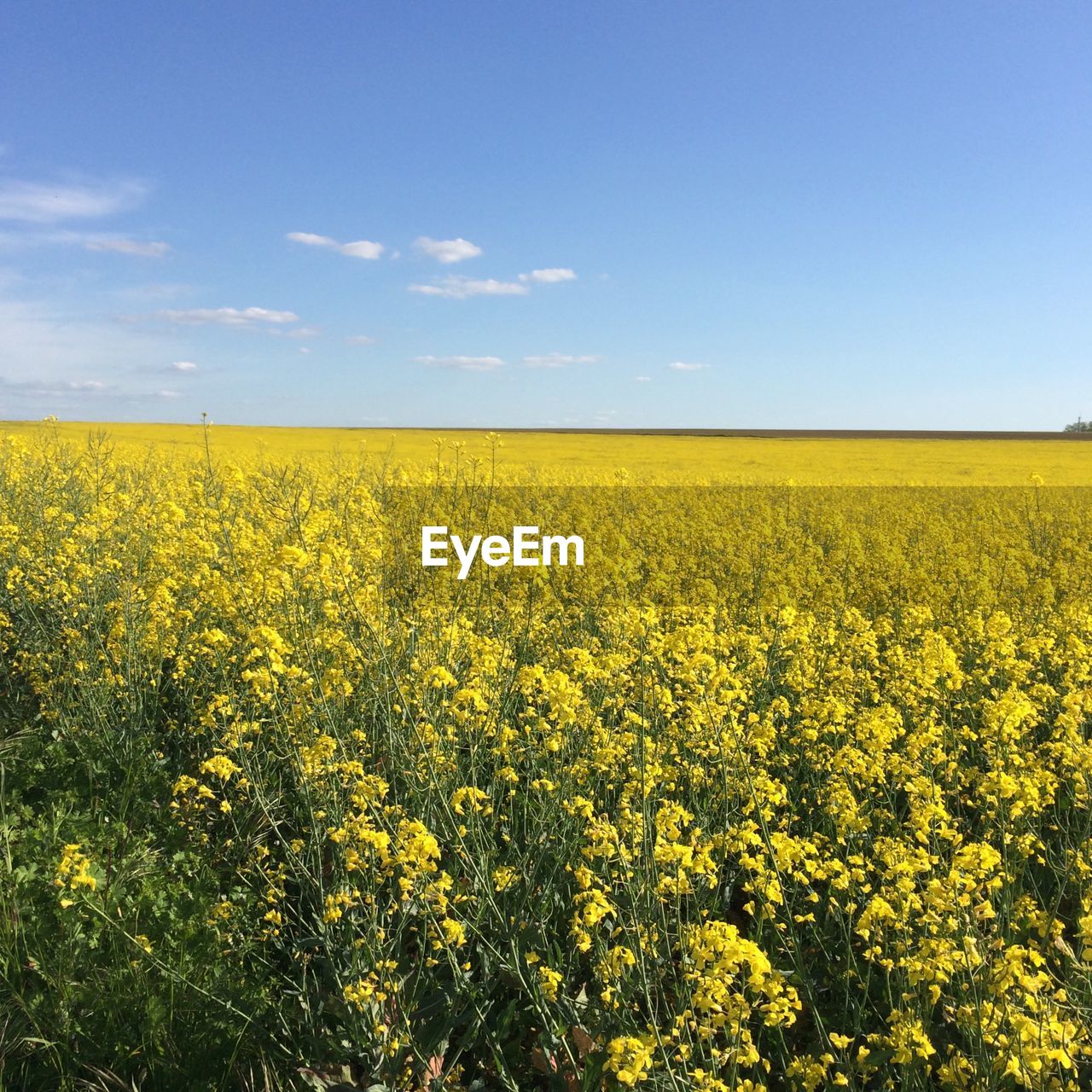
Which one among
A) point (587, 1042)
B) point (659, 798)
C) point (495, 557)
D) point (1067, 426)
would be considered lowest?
point (587, 1042)

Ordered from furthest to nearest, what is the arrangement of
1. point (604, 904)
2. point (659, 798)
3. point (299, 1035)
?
point (659, 798) → point (299, 1035) → point (604, 904)

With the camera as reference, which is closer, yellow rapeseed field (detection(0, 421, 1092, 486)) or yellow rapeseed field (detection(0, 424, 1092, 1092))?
yellow rapeseed field (detection(0, 424, 1092, 1092))

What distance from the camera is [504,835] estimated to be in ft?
10.4

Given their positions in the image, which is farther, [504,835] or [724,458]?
[724,458]

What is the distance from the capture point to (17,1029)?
269cm

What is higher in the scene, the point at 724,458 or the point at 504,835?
the point at 724,458

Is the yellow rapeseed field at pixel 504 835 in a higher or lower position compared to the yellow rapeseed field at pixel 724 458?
lower

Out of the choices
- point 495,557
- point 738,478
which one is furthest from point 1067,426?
point 495,557

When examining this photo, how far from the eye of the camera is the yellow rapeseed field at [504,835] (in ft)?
7.93

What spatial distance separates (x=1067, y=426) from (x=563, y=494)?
225 ft

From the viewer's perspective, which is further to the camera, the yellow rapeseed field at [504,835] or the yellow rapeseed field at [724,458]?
the yellow rapeseed field at [724,458]

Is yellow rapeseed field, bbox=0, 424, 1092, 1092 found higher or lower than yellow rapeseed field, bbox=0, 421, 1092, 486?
lower

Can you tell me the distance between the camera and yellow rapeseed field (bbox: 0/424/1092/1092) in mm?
2418

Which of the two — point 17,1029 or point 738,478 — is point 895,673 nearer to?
point 17,1029
